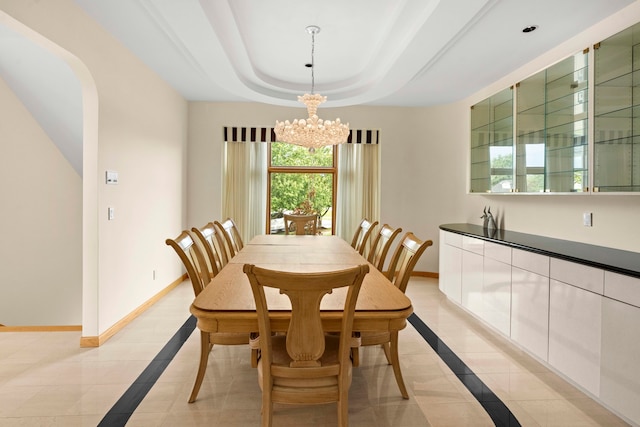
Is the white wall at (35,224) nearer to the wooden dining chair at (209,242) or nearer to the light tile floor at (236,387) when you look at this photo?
the light tile floor at (236,387)

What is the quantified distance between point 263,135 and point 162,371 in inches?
151

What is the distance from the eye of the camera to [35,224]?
14.7 ft

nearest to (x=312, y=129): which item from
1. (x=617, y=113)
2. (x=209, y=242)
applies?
(x=209, y=242)

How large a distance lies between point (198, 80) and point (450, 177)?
12.0ft

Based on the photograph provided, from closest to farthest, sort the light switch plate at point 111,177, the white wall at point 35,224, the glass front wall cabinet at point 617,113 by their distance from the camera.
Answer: the glass front wall cabinet at point 617,113
the light switch plate at point 111,177
the white wall at point 35,224

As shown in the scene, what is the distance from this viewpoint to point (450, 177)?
5.55 meters

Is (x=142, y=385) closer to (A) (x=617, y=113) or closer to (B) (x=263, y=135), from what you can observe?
(A) (x=617, y=113)

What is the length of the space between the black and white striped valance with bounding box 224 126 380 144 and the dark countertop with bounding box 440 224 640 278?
260 centimetres

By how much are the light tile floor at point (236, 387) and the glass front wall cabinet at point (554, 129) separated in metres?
1.47

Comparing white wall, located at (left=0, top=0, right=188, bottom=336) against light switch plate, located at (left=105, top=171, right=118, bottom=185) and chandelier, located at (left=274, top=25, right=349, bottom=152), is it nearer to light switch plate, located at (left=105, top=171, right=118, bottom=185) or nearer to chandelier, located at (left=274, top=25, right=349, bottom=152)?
light switch plate, located at (left=105, top=171, right=118, bottom=185)

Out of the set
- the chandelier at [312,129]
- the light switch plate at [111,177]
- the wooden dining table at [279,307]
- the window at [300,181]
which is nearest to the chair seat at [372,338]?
the wooden dining table at [279,307]

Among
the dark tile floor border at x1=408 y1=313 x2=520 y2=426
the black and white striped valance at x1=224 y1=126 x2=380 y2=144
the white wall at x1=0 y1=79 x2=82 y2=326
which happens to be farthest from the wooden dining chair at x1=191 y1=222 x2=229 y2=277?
the black and white striped valance at x1=224 y1=126 x2=380 y2=144

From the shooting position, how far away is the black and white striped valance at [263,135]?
5.72 meters

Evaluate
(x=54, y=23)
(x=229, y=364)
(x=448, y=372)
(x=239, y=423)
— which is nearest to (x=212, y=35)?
(x=54, y=23)
